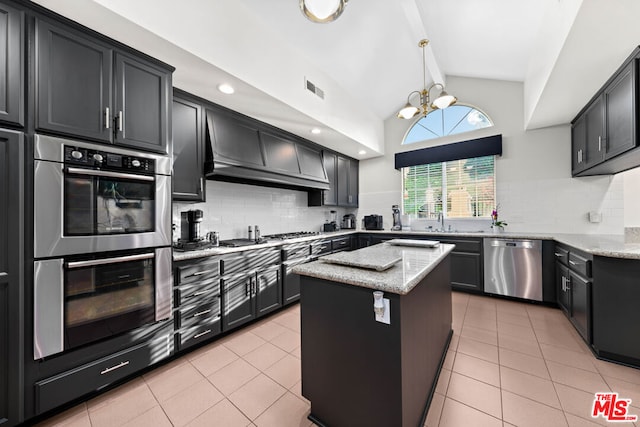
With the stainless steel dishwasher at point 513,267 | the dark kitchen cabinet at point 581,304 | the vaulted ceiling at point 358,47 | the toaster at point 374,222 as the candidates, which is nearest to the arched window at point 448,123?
the vaulted ceiling at point 358,47

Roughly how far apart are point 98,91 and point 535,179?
201 inches

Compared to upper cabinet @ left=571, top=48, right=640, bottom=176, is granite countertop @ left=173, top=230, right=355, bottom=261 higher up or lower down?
lower down

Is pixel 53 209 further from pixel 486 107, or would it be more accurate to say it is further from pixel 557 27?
pixel 486 107

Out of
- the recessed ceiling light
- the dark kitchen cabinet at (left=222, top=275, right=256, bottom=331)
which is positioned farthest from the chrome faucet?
the recessed ceiling light

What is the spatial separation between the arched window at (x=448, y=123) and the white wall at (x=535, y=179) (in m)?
0.11

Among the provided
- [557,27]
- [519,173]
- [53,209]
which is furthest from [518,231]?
[53,209]

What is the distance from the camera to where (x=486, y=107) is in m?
4.04

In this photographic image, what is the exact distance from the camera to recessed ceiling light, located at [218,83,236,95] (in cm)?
230

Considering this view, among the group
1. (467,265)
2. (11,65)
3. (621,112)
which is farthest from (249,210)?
(621,112)

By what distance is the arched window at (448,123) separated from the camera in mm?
4164

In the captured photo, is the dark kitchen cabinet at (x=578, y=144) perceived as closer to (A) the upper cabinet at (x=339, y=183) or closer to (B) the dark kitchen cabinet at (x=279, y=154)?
(A) the upper cabinet at (x=339, y=183)

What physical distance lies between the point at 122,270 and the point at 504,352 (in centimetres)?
314

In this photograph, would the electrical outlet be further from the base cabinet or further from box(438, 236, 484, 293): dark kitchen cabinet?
box(438, 236, 484, 293): dark kitchen cabinet

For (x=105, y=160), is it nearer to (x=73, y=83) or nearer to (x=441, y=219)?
(x=73, y=83)
